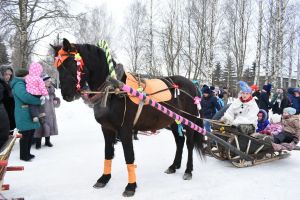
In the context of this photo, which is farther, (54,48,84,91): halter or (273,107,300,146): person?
(273,107,300,146): person

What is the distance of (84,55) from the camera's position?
3.82m

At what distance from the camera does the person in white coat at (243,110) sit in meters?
5.74

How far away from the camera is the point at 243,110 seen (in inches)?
230

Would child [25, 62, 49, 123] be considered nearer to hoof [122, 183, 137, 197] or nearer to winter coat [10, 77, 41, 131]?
winter coat [10, 77, 41, 131]

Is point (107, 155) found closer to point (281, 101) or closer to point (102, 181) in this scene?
point (102, 181)

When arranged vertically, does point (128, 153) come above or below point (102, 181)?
above

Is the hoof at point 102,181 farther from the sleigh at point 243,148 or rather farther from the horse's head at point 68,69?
the sleigh at point 243,148

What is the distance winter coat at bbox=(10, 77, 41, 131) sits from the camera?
18.5 feet

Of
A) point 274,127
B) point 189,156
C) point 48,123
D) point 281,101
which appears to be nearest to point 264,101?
point 281,101

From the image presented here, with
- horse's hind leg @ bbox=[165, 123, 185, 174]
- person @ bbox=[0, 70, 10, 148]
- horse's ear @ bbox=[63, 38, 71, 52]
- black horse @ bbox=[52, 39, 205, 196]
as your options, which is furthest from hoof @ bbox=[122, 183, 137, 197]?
horse's ear @ bbox=[63, 38, 71, 52]

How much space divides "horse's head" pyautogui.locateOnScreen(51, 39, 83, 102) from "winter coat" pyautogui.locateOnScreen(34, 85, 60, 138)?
3457 mm

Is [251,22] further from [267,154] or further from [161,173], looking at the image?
[161,173]

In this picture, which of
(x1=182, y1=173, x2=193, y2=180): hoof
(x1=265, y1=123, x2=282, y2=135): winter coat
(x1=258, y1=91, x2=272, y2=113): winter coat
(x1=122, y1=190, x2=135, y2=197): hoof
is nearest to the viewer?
(x1=122, y1=190, x2=135, y2=197): hoof

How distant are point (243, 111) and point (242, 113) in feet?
0.14
